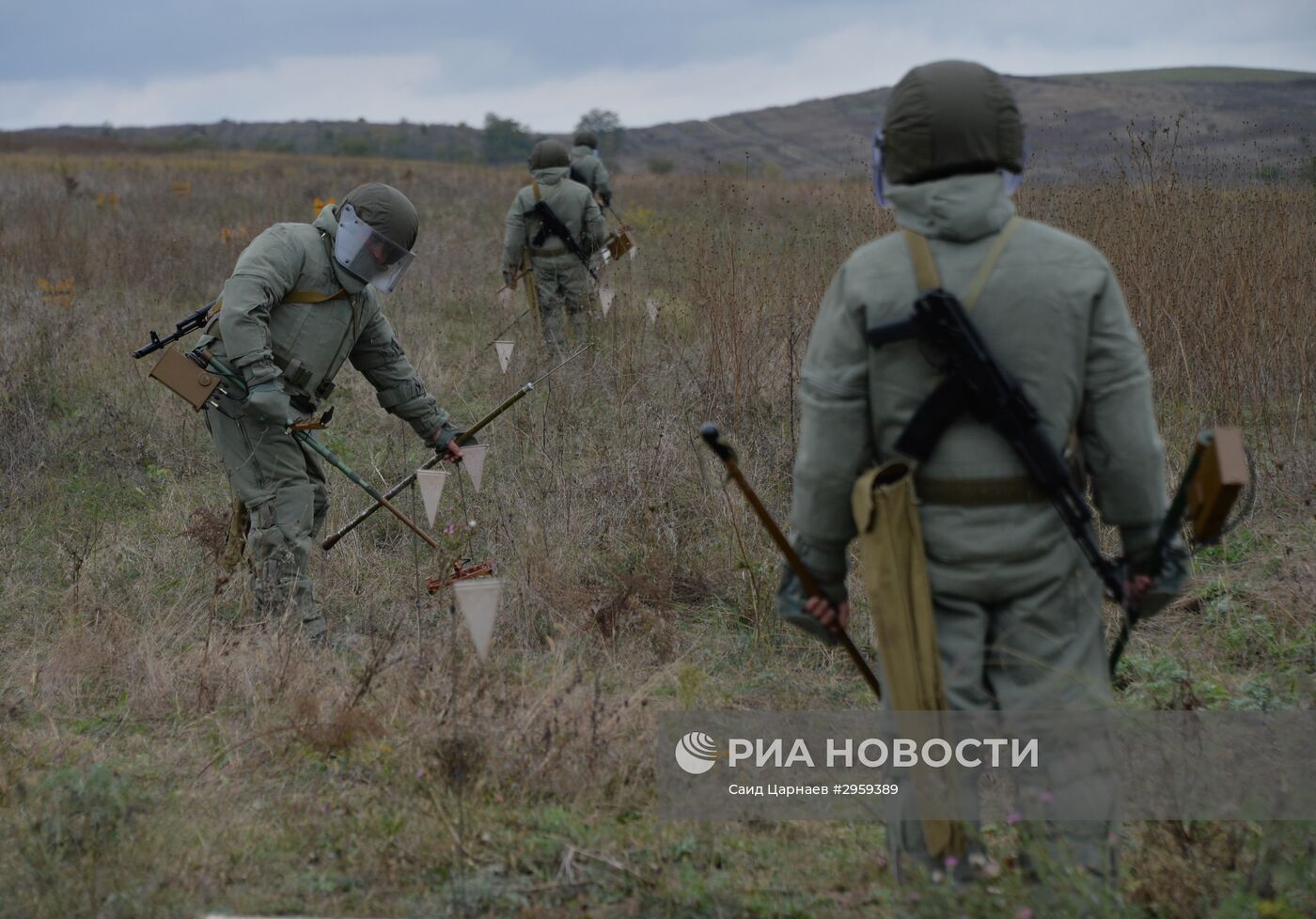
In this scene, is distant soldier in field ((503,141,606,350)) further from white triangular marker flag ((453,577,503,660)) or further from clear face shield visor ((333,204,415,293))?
white triangular marker flag ((453,577,503,660))

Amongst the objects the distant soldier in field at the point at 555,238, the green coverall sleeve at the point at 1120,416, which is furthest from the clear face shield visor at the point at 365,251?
the distant soldier in field at the point at 555,238

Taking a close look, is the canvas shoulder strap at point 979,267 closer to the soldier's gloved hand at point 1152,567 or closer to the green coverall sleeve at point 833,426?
the green coverall sleeve at point 833,426

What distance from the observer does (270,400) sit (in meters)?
4.89

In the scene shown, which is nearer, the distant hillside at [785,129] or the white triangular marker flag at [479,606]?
the white triangular marker flag at [479,606]

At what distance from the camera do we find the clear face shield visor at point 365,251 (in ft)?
16.4

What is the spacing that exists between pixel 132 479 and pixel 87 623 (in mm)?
2414

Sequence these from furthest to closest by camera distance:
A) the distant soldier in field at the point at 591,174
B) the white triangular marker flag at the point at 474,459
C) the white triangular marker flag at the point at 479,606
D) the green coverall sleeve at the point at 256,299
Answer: the distant soldier in field at the point at 591,174
the white triangular marker flag at the point at 474,459
the green coverall sleeve at the point at 256,299
the white triangular marker flag at the point at 479,606

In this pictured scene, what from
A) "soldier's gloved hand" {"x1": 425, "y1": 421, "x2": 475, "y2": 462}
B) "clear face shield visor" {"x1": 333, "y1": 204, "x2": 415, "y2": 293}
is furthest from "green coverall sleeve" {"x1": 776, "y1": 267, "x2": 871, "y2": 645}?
"soldier's gloved hand" {"x1": 425, "y1": 421, "x2": 475, "y2": 462}

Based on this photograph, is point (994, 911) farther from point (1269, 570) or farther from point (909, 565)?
point (1269, 570)

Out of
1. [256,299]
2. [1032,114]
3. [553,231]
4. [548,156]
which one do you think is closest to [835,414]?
[256,299]

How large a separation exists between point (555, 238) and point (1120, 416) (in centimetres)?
824

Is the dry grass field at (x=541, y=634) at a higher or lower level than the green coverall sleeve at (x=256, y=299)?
lower

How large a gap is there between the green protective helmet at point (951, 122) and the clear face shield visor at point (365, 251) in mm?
2891

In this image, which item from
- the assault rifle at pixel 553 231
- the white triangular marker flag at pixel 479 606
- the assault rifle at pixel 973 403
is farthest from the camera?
the assault rifle at pixel 553 231
